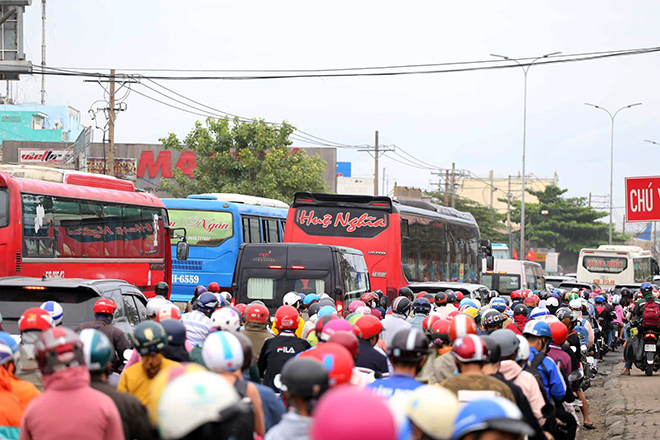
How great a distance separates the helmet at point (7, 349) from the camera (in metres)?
5.22

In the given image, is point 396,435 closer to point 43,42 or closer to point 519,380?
point 519,380

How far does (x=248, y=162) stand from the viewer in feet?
133

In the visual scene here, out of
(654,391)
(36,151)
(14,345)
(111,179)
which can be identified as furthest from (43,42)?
(14,345)

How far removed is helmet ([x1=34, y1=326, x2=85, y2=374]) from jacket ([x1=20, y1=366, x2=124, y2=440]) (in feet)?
0.12

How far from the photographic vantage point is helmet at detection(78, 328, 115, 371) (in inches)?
183

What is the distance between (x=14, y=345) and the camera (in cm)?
548

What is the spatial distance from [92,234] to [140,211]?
2579 millimetres

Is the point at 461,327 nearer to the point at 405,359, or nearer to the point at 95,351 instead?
the point at 405,359

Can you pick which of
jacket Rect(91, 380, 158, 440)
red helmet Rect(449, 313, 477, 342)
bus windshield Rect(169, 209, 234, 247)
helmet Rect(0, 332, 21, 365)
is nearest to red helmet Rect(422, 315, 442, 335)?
red helmet Rect(449, 313, 477, 342)

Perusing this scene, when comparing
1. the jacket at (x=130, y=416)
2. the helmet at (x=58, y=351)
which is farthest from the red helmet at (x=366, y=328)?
the helmet at (x=58, y=351)

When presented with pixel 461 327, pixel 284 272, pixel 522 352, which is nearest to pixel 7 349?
pixel 461 327

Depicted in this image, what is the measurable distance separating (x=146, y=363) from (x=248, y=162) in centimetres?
3529

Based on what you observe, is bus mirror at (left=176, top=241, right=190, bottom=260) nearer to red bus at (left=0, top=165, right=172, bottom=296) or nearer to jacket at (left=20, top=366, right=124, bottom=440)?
red bus at (left=0, top=165, right=172, bottom=296)

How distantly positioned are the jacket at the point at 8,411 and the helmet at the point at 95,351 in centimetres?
64
